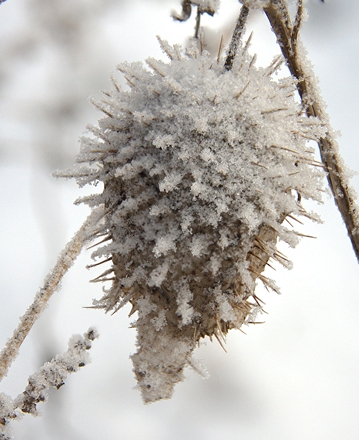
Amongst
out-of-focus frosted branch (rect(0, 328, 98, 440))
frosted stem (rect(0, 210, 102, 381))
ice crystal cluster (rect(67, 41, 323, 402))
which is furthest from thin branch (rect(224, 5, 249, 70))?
out-of-focus frosted branch (rect(0, 328, 98, 440))

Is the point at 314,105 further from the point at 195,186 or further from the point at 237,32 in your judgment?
the point at 195,186

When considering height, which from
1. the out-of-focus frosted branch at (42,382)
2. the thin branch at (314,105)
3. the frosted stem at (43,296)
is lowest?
the out-of-focus frosted branch at (42,382)

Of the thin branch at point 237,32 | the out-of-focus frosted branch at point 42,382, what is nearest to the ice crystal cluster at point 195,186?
the thin branch at point 237,32

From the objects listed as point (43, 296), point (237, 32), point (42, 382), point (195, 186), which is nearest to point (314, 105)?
point (237, 32)

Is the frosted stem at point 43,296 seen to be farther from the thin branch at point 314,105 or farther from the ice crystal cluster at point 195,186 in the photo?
the thin branch at point 314,105

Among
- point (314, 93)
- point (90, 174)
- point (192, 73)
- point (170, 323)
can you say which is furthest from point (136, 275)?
point (314, 93)

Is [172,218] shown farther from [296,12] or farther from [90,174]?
[296,12]
